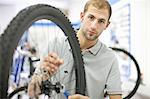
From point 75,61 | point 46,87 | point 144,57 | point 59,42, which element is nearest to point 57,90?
A: point 46,87

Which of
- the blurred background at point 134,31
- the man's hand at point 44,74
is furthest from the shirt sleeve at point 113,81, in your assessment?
the blurred background at point 134,31

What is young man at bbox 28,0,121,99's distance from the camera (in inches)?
47.1

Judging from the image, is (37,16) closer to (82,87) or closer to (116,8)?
(82,87)

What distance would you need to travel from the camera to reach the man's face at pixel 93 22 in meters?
1.19

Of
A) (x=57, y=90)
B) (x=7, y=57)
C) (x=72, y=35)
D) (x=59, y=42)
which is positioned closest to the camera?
(x=7, y=57)

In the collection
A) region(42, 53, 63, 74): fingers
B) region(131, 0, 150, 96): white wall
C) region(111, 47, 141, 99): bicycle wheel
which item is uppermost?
region(131, 0, 150, 96): white wall

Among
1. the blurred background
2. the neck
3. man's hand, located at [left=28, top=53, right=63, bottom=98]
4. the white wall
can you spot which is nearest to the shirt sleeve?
the neck

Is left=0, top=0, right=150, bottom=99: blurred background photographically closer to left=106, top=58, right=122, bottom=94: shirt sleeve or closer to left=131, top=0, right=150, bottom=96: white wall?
left=131, top=0, right=150, bottom=96: white wall

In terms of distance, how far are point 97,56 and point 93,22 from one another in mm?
172

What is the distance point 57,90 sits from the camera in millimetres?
924

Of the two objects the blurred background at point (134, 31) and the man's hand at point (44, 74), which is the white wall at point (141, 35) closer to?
the blurred background at point (134, 31)

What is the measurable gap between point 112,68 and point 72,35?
0.32 m

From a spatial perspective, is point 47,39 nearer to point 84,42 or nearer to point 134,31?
point 84,42

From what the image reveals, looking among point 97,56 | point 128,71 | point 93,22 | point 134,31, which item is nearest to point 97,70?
point 97,56
